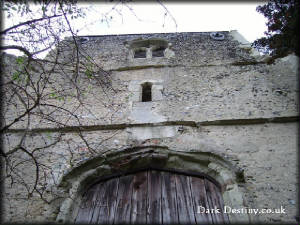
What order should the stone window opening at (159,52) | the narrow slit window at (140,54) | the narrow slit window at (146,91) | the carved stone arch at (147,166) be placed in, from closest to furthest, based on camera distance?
the carved stone arch at (147,166)
the narrow slit window at (146,91)
the stone window opening at (159,52)
the narrow slit window at (140,54)

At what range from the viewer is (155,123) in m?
4.78

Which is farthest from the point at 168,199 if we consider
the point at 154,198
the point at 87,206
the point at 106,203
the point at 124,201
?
the point at 87,206

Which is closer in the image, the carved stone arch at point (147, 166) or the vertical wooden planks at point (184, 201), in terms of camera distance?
the vertical wooden planks at point (184, 201)

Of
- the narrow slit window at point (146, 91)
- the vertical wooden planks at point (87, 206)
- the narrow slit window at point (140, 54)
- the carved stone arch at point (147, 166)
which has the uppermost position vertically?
the narrow slit window at point (140, 54)

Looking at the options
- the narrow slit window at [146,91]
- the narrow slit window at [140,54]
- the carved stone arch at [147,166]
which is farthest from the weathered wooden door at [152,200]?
the narrow slit window at [140,54]

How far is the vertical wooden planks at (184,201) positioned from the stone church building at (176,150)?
13 mm

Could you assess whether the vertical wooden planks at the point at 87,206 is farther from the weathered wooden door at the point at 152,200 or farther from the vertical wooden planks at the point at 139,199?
the vertical wooden planks at the point at 139,199

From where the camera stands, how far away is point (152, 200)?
369cm

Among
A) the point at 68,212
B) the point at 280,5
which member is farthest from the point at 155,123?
the point at 280,5

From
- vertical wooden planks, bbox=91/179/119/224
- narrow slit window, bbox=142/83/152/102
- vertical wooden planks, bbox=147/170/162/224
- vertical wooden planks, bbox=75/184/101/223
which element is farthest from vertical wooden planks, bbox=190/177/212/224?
narrow slit window, bbox=142/83/152/102

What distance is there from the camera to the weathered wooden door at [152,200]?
3447 millimetres

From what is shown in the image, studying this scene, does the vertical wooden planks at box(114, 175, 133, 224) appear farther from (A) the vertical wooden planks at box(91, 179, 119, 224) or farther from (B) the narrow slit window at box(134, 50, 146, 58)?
(B) the narrow slit window at box(134, 50, 146, 58)

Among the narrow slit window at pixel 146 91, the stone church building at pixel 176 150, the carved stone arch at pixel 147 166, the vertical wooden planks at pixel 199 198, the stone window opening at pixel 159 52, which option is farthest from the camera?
the stone window opening at pixel 159 52

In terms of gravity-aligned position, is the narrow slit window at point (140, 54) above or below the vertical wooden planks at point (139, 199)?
above
